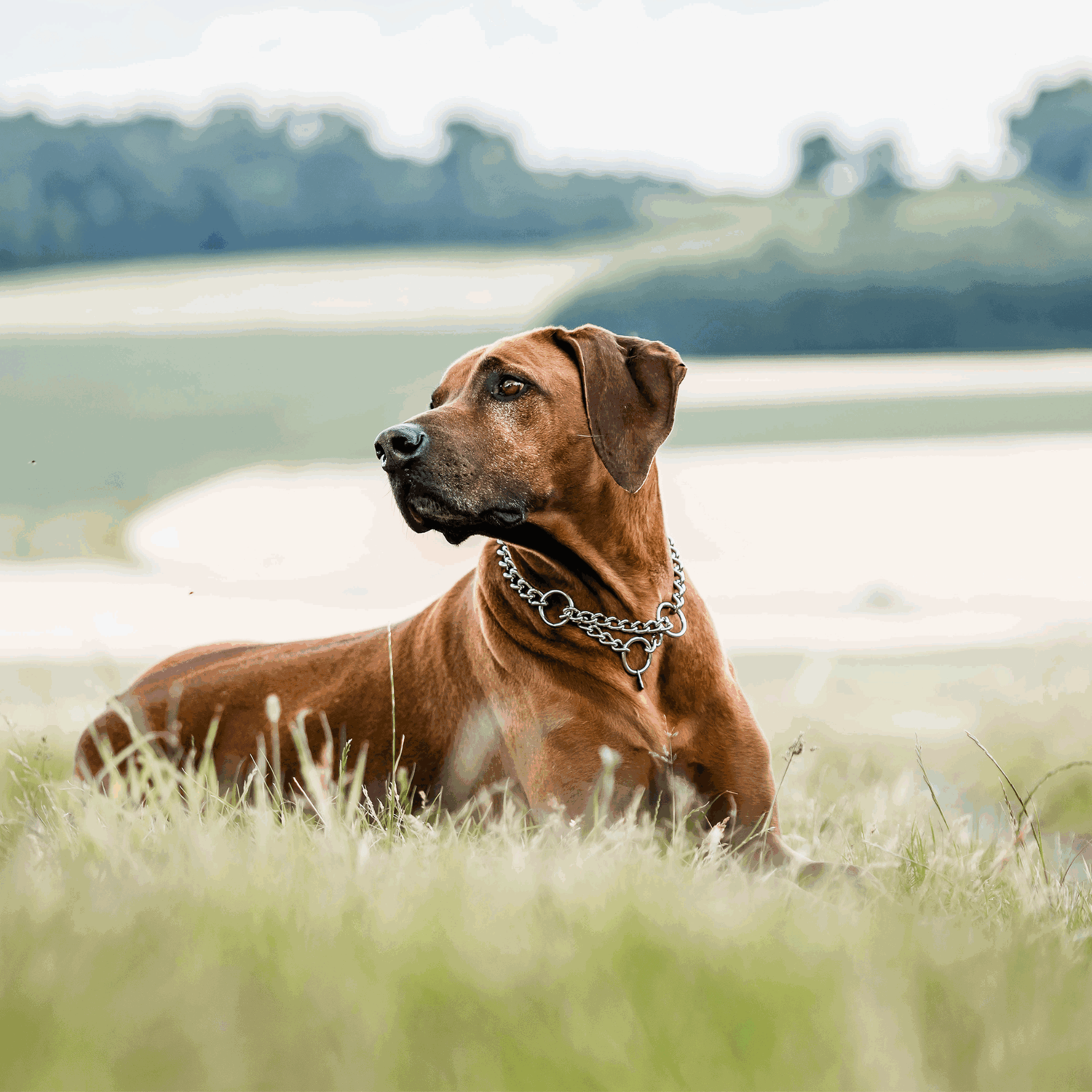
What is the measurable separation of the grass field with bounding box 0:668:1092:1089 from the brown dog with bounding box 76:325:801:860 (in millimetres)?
491

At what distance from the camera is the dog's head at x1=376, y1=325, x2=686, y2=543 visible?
116 inches

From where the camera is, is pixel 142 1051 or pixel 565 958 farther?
pixel 565 958

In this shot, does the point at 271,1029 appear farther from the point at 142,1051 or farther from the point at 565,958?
the point at 565,958

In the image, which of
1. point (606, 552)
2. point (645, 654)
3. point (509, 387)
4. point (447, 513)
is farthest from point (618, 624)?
point (509, 387)

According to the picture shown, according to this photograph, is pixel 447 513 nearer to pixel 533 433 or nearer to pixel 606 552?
pixel 533 433

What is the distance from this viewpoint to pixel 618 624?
3156 mm

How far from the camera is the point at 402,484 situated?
2955 millimetres

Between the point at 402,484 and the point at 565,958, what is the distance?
1.51 m

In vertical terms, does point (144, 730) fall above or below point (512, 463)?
below

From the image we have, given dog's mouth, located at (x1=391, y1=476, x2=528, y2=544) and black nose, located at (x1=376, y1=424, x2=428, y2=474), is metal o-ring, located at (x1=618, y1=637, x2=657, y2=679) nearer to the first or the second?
dog's mouth, located at (x1=391, y1=476, x2=528, y2=544)

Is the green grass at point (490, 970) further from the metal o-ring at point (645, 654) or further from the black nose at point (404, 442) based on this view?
the black nose at point (404, 442)

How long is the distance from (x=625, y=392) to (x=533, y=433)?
0.33 metres

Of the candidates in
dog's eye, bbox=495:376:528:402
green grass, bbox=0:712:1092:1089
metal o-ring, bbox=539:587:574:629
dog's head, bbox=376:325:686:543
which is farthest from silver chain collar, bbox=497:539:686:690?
green grass, bbox=0:712:1092:1089

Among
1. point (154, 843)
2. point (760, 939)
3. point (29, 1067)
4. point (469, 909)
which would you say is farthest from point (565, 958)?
point (154, 843)
